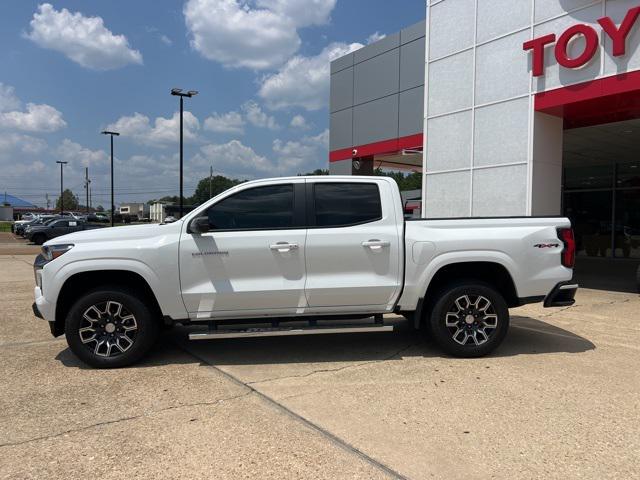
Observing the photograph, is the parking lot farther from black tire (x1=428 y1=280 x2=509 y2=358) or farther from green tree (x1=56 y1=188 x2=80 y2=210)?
green tree (x1=56 y1=188 x2=80 y2=210)

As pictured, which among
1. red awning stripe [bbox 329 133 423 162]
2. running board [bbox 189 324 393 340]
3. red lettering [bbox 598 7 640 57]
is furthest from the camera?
red awning stripe [bbox 329 133 423 162]

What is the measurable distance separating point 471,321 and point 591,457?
7.60ft

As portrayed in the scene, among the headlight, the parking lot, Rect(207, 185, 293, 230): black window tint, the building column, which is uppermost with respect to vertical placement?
the building column

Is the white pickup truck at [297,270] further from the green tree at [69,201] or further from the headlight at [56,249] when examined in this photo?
the green tree at [69,201]

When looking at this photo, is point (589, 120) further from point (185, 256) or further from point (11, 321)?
point (11, 321)

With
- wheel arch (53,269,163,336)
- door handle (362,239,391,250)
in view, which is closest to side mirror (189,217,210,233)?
wheel arch (53,269,163,336)

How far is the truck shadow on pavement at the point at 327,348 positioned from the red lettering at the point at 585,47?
5.61 metres

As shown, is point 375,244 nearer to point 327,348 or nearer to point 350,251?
point 350,251

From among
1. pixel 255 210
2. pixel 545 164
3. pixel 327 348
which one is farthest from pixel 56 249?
pixel 545 164

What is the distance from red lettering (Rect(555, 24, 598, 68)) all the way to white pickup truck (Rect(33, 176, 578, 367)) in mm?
5578

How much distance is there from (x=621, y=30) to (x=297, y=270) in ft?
25.5

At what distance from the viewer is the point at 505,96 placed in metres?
11.2

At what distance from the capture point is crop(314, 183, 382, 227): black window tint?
5.55 meters

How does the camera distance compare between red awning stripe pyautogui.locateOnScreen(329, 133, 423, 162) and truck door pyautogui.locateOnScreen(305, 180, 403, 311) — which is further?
red awning stripe pyautogui.locateOnScreen(329, 133, 423, 162)
